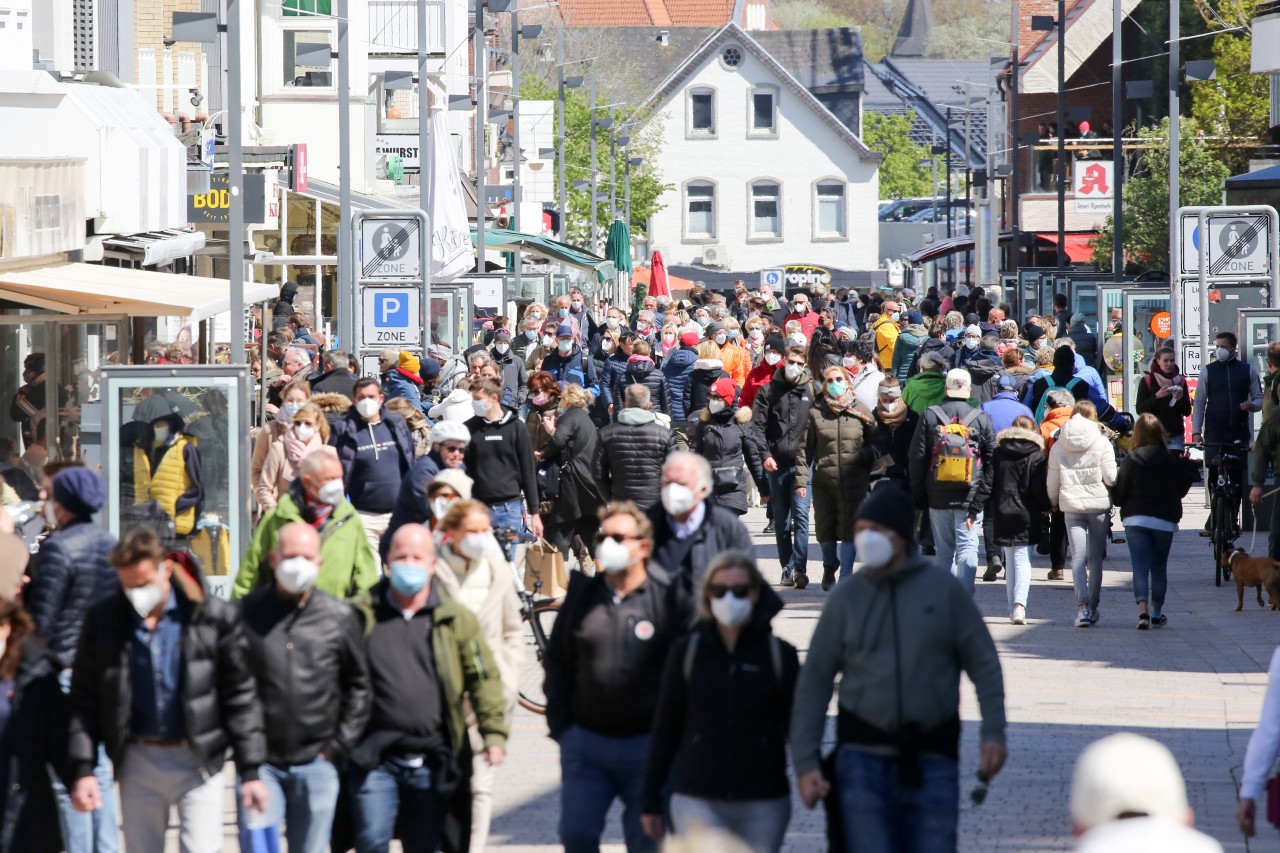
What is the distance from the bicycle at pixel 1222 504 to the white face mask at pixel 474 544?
9848 millimetres

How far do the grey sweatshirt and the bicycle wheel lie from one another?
12.9ft

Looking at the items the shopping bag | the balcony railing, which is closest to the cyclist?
the shopping bag

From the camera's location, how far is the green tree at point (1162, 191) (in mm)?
46812

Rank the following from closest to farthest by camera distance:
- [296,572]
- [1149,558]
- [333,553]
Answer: [296,572] → [333,553] → [1149,558]

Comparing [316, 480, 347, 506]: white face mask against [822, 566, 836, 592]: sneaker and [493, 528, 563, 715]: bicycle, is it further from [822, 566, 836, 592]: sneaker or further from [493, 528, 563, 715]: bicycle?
[822, 566, 836, 592]: sneaker

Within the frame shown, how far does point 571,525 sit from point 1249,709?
554cm

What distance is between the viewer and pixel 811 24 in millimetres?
148500

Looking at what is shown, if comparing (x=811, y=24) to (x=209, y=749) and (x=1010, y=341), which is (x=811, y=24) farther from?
(x=209, y=749)

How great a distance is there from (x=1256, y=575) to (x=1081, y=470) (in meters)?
1.57

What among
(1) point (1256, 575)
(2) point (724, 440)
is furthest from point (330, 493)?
(1) point (1256, 575)

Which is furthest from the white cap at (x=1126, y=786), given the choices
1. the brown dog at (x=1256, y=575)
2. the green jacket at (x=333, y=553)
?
the brown dog at (x=1256, y=575)

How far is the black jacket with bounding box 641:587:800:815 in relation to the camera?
6.63 meters

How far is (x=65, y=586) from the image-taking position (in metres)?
8.25

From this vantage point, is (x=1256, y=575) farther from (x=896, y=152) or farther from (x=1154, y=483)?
(x=896, y=152)
